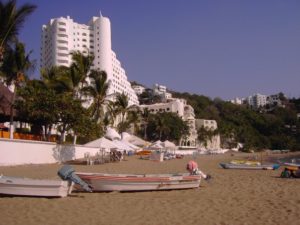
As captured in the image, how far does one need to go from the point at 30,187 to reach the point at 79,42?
308ft

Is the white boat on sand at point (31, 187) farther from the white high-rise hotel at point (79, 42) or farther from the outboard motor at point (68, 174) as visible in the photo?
the white high-rise hotel at point (79, 42)

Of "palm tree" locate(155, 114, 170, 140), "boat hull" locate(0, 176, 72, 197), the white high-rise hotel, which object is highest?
the white high-rise hotel

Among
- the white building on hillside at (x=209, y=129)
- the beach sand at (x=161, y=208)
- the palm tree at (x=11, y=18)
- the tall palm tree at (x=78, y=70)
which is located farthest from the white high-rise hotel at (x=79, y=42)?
the beach sand at (x=161, y=208)

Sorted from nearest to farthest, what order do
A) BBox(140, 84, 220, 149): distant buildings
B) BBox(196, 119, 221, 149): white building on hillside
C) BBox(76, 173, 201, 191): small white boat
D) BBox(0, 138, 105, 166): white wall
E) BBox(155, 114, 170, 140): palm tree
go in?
BBox(76, 173, 201, 191): small white boat
BBox(0, 138, 105, 166): white wall
BBox(155, 114, 170, 140): palm tree
BBox(140, 84, 220, 149): distant buildings
BBox(196, 119, 221, 149): white building on hillside

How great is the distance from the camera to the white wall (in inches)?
816

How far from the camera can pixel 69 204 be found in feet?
34.9

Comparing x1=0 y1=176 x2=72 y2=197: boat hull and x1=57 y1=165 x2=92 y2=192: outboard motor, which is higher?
x1=57 y1=165 x2=92 y2=192: outboard motor

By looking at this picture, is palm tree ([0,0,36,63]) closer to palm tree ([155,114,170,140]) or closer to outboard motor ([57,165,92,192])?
outboard motor ([57,165,92,192])

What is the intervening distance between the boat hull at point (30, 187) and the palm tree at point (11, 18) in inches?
505

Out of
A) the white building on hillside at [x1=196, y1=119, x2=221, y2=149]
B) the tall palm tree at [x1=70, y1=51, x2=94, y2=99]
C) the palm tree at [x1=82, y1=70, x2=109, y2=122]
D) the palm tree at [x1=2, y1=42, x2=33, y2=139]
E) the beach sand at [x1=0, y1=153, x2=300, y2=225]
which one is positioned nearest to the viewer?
the beach sand at [x1=0, y1=153, x2=300, y2=225]

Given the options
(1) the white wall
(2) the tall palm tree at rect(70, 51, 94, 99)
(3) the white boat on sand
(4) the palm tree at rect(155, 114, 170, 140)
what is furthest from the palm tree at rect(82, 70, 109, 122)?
(4) the palm tree at rect(155, 114, 170, 140)

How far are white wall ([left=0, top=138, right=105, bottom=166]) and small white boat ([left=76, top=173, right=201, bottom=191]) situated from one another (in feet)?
32.0

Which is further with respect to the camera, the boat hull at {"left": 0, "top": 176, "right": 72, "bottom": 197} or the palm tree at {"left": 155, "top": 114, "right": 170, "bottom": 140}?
the palm tree at {"left": 155, "top": 114, "right": 170, "bottom": 140}

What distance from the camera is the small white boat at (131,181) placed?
1259 centimetres
